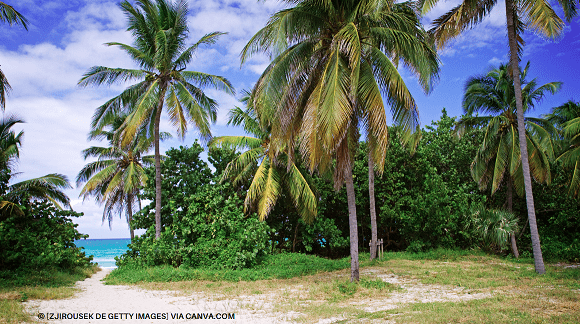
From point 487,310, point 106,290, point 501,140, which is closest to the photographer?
point 487,310

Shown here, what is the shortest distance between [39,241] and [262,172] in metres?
8.07

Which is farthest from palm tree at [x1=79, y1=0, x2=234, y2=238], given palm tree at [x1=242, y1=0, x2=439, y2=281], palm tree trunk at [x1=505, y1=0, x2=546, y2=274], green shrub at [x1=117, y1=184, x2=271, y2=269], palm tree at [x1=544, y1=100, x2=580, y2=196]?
palm tree at [x1=544, y1=100, x2=580, y2=196]

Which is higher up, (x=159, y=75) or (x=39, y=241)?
(x=159, y=75)

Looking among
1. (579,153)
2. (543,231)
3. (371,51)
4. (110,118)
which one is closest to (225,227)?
(110,118)

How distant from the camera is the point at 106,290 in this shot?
10086 millimetres

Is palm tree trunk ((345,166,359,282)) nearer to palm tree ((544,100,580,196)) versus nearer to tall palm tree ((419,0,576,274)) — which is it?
tall palm tree ((419,0,576,274))

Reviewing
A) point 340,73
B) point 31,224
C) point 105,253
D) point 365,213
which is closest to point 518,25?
point 340,73

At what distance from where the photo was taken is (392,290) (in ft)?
28.9

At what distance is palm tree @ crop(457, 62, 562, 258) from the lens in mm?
14852

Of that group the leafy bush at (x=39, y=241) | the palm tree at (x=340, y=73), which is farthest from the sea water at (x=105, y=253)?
the palm tree at (x=340, y=73)

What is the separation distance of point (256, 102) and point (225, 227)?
245 inches

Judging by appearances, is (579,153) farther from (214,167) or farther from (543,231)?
(214,167)

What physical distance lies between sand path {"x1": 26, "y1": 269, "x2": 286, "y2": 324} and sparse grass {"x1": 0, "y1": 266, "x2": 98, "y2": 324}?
0.26 m

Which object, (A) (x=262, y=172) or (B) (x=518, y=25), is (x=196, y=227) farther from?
(B) (x=518, y=25)
